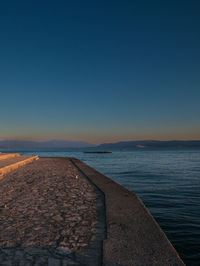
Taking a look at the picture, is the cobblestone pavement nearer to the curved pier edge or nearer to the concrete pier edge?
the concrete pier edge

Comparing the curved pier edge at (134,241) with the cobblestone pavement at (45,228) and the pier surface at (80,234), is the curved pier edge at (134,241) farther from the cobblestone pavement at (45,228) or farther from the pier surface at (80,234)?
the cobblestone pavement at (45,228)

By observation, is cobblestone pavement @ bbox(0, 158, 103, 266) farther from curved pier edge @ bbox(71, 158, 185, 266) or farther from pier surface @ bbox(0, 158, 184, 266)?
curved pier edge @ bbox(71, 158, 185, 266)

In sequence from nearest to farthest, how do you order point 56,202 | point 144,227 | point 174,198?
point 144,227
point 56,202
point 174,198

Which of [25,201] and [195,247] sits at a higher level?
[25,201]

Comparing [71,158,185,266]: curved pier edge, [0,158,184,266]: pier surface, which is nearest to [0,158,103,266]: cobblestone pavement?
[0,158,184,266]: pier surface

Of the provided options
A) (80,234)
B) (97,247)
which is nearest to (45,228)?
(80,234)

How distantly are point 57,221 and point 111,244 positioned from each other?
1575 millimetres

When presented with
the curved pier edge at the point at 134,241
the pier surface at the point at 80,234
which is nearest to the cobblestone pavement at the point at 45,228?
the pier surface at the point at 80,234

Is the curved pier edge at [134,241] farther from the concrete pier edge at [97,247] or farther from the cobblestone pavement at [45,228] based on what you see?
the cobblestone pavement at [45,228]

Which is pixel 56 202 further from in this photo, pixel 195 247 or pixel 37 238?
pixel 195 247

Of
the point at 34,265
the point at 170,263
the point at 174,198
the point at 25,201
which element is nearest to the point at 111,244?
the point at 170,263

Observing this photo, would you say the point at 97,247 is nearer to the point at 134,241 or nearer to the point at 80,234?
the point at 80,234

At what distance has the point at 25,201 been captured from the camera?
6.31 m

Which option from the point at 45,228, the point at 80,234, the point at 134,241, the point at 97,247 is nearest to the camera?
the point at 97,247
